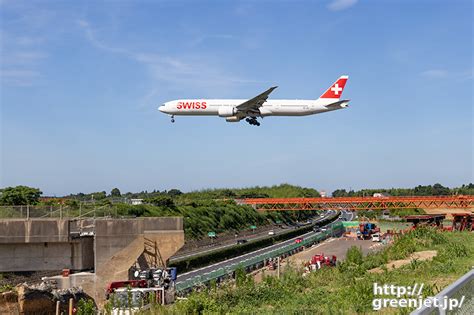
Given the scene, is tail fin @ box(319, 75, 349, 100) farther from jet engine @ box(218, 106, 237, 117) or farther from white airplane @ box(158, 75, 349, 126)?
jet engine @ box(218, 106, 237, 117)

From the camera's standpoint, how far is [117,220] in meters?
35.9

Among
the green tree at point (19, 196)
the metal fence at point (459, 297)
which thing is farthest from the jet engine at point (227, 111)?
the metal fence at point (459, 297)

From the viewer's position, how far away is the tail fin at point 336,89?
73125mm

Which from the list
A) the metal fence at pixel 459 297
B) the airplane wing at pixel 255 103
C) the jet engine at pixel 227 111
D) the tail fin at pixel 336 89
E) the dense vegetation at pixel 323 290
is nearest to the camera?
the metal fence at pixel 459 297

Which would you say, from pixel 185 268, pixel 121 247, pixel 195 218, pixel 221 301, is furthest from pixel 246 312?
pixel 195 218

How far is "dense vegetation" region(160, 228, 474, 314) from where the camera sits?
18531 millimetres

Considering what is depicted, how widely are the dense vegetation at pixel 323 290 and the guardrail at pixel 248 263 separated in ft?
16.3

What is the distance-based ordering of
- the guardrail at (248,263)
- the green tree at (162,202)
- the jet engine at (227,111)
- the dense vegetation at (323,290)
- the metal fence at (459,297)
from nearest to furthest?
1. the metal fence at (459,297)
2. the dense vegetation at (323,290)
3. the guardrail at (248,263)
4. the jet engine at (227,111)
5. the green tree at (162,202)

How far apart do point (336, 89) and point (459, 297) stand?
6811cm

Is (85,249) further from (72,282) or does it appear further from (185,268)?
(185,268)

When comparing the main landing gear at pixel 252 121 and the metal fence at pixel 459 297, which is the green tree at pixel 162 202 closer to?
the main landing gear at pixel 252 121

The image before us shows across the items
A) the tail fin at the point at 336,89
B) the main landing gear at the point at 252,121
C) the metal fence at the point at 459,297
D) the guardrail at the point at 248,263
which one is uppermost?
the tail fin at the point at 336,89

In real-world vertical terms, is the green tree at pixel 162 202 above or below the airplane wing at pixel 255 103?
below

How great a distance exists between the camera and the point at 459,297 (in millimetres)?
8055
